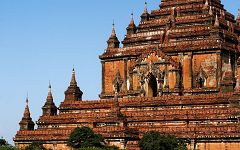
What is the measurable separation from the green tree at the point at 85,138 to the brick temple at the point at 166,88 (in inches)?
41.6

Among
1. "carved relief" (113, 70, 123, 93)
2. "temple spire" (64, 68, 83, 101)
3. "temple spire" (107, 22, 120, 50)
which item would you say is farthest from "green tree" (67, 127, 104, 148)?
"temple spire" (107, 22, 120, 50)

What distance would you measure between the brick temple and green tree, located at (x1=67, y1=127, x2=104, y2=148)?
1.06m

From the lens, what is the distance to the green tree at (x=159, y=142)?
46.2 meters

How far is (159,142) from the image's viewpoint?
46156 millimetres

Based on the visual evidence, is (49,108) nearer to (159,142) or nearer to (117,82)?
(117,82)

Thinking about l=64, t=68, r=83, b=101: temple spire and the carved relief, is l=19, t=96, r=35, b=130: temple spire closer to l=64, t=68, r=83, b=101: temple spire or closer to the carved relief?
l=64, t=68, r=83, b=101: temple spire

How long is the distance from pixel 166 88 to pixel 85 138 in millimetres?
10299

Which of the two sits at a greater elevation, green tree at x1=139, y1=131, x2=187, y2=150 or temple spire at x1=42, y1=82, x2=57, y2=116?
temple spire at x1=42, y1=82, x2=57, y2=116

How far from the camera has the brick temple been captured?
163 ft

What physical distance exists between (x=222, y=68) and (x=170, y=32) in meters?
6.59

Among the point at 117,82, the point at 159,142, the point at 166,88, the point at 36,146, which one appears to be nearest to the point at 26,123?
the point at 36,146

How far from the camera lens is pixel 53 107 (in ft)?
198

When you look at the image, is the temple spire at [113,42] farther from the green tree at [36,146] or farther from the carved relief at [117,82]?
the green tree at [36,146]

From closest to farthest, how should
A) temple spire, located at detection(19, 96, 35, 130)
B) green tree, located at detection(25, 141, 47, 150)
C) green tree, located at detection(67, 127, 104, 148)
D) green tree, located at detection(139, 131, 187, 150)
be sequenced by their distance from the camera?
green tree, located at detection(139, 131, 187, 150)
green tree, located at detection(67, 127, 104, 148)
green tree, located at detection(25, 141, 47, 150)
temple spire, located at detection(19, 96, 35, 130)
